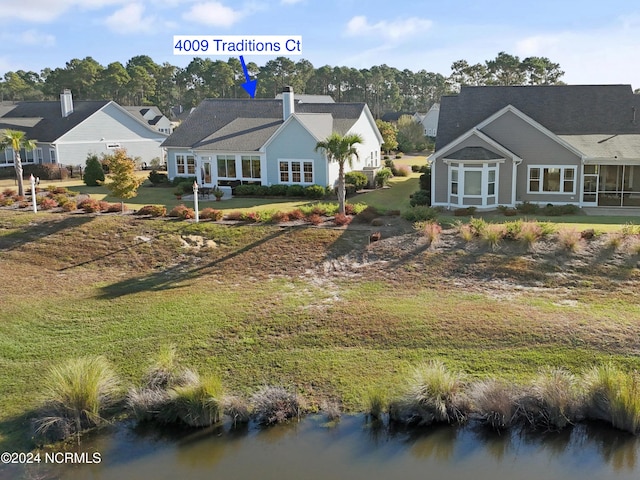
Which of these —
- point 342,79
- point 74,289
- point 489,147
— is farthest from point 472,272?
point 342,79

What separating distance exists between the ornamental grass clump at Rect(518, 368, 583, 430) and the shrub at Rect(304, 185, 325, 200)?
2130cm

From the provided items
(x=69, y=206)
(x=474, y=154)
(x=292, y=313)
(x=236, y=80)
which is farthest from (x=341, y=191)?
(x=236, y=80)

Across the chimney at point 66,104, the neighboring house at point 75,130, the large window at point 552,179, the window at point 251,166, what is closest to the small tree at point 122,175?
the window at point 251,166

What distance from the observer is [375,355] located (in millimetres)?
16438

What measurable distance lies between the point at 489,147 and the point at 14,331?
21838 mm

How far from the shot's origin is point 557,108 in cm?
3244

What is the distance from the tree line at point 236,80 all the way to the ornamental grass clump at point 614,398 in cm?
8190

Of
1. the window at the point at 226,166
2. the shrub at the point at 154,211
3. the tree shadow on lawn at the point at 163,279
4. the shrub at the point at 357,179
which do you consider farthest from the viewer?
the window at the point at 226,166

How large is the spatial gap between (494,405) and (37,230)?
21658 mm

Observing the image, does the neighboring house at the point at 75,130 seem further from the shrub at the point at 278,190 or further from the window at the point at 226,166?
the shrub at the point at 278,190

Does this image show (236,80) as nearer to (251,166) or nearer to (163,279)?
(251,166)

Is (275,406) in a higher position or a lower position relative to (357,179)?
lower

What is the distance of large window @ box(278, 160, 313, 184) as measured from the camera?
3538cm

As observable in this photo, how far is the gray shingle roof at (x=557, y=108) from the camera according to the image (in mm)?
Result: 31656
